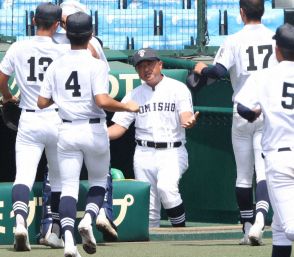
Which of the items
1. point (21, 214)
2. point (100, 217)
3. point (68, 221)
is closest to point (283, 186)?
point (68, 221)

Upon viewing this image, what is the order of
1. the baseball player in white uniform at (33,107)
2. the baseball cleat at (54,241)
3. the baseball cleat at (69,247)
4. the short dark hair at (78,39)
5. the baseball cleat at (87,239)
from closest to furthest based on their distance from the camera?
the baseball cleat at (69,247)
the baseball cleat at (87,239)
the short dark hair at (78,39)
the baseball player in white uniform at (33,107)
the baseball cleat at (54,241)

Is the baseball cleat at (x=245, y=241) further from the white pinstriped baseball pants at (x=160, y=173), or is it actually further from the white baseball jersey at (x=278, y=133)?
the white baseball jersey at (x=278, y=133)

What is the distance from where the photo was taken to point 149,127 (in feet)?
29.2

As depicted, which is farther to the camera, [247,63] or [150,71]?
[150,71]

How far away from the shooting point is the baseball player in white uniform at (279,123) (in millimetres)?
5656

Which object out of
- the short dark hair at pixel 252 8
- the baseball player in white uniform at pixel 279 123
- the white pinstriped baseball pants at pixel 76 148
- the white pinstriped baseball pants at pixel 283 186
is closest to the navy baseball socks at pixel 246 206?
the short dark hair at pixel 252 8

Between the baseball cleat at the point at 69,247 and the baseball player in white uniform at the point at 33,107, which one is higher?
the baseball player in white uniform at the point at 33,107

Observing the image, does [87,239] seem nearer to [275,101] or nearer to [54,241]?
[54,241]

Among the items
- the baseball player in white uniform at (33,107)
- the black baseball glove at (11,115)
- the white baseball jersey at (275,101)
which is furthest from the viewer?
the black baseball glove at (11,115)

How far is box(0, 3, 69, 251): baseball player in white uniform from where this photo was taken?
7.71 metres

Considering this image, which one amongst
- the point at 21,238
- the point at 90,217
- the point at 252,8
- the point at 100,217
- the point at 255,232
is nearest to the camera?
the point at 90,217

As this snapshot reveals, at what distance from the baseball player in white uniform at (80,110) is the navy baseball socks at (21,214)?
469 mm

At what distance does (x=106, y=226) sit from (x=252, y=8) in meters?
1.81

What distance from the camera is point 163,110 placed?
8.88 m
